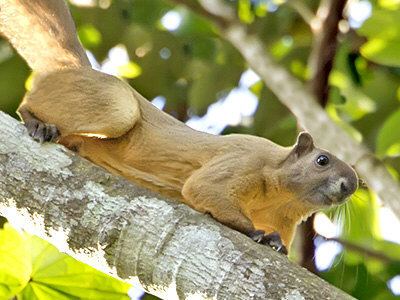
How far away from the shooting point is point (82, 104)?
157 inches

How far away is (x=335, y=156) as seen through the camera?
4387 mm

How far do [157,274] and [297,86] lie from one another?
2198 millimetres

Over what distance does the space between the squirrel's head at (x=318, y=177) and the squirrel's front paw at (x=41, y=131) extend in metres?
1.17

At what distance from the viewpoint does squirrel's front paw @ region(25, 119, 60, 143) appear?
333 centimetres

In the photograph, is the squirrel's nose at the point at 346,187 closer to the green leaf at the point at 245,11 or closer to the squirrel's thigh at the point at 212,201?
the squirrel's thigh at the point at 212,201

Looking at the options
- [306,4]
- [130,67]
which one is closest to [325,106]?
[306,4]

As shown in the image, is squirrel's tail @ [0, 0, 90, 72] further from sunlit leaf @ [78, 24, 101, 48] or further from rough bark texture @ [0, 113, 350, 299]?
sunlit leaf @ [78, 24, 101, 48]

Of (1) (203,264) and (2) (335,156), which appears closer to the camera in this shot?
(1) (203,264)

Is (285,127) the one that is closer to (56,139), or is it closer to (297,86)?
(297,86)

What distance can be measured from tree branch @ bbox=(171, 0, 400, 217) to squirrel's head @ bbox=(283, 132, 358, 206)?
0.12 metres

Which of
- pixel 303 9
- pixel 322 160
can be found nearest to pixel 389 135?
pixel 322 160

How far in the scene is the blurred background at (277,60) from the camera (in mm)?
5020

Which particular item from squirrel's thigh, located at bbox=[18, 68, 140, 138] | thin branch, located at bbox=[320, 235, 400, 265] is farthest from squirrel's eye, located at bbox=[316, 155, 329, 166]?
squirrel's thigh, located at bbox=[18, 68, 140, 138]

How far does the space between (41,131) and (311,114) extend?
5.48 feet
